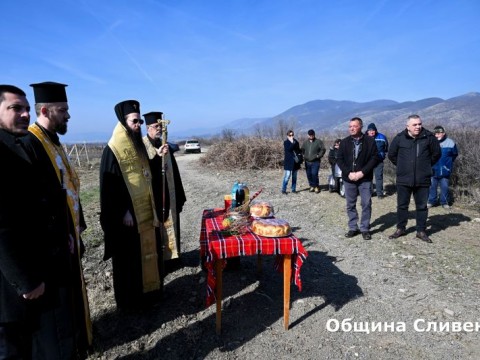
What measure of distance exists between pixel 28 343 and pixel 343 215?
668 cm

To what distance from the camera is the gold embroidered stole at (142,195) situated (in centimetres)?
344

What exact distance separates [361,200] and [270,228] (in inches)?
126

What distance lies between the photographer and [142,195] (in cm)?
355

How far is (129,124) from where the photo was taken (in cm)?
348

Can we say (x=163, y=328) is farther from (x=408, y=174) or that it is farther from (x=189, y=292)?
(x=408, y=174)

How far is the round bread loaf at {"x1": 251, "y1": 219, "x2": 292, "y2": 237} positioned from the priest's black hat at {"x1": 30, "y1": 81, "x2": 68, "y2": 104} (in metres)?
2.03

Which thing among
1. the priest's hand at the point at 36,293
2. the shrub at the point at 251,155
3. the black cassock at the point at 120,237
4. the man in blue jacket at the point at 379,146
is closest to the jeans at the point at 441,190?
the man in blue jacket at the point at 379,146

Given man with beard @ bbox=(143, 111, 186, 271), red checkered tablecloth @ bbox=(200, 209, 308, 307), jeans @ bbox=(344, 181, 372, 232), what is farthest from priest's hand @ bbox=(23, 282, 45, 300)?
jeans @ bbox=(344, 181, 372, 232)

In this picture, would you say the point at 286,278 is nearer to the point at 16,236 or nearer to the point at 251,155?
the point at 16,236

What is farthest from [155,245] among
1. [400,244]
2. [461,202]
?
[461,202]

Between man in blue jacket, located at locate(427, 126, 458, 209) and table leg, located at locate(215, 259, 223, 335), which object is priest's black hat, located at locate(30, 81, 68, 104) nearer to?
table leg, located at locate(215, 259, 223, 335)

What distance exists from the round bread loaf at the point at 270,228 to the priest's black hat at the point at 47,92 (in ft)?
6.65

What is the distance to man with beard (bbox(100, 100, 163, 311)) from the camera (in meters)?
3.37

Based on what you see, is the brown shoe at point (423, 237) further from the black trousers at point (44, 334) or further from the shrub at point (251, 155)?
the shrub at point (251, 155)
